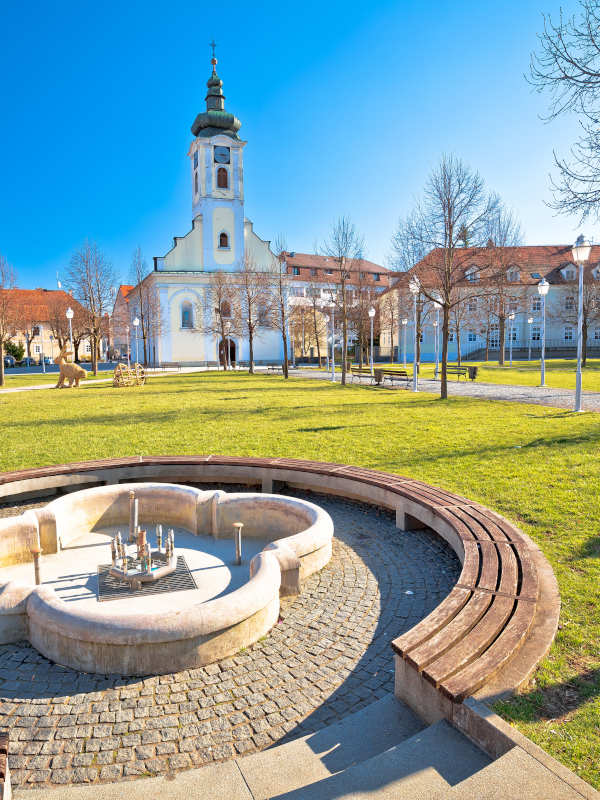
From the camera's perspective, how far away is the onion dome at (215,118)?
59688 millimetres

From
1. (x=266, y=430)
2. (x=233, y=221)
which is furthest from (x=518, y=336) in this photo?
→ (x=266, y=430)

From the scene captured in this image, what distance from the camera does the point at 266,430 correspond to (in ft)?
40.7

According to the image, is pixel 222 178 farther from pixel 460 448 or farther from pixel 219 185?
pixel 460 448

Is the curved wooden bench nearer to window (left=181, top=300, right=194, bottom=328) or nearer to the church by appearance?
the church

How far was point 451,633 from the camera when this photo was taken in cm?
312

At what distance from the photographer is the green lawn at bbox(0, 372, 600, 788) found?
2.96 meters

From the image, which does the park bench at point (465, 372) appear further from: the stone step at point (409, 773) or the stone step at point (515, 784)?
the stone step at point (515, 784)

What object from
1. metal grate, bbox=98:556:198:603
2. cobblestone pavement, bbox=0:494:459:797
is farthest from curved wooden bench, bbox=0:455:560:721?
metal grate, bbox=98:556:198:603

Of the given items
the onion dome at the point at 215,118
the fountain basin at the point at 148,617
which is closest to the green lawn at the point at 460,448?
the fountain basin at the point at 148,617

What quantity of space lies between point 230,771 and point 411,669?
1079 mm

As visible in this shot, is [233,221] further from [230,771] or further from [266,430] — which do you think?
[230,771]

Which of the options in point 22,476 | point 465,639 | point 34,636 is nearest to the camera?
point 465,639

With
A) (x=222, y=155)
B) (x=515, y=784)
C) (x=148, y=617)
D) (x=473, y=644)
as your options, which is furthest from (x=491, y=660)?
(x=222, y=155)

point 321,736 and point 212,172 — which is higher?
point 212,172
